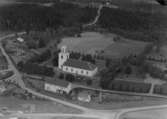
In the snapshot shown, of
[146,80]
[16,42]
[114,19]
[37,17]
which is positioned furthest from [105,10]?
[146,80]

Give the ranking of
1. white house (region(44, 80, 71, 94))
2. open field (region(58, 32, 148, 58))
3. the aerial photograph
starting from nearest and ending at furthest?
the aerial photograph → white house (region(44, 80, 71, 94)) → open field (region(58, 32, 148, 58))

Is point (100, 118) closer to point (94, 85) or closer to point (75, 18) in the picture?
point (94, 85)

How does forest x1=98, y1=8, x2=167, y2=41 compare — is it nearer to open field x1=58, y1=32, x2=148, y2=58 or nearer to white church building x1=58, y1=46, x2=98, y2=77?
open field x1=58, y1=32, x2=148, y2=58

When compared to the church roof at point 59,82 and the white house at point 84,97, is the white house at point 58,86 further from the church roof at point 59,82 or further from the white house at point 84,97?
the white house at point 84,97

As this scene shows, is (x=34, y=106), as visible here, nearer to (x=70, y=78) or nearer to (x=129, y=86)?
(x=70, y=78)

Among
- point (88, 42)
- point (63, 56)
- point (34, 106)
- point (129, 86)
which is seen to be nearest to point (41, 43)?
point (88, 42)

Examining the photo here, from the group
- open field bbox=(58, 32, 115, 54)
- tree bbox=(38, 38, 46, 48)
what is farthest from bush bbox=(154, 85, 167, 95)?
tree bbox=(38, 38, 46, 48)
